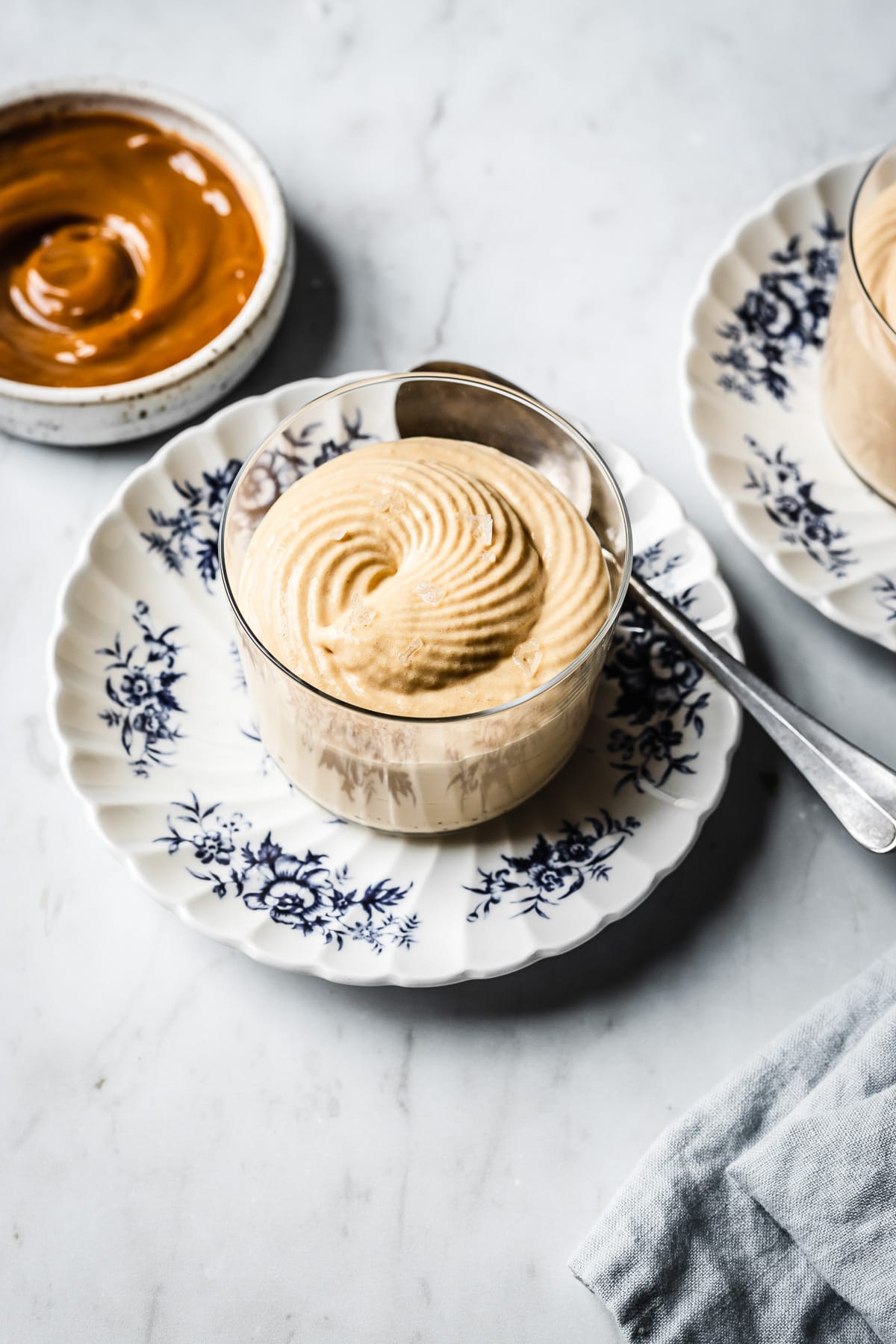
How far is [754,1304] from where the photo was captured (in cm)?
98

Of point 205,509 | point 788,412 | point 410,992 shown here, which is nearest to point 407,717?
point 410,992

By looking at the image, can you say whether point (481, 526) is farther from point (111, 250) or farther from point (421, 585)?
point (111, 250)

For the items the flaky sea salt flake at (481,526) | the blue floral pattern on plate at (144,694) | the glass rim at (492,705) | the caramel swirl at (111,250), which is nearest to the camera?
the glass rim at (492,705)

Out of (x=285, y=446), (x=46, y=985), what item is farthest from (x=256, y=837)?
(x=285, y=446)

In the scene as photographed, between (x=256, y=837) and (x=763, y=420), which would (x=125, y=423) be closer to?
(x=256, y=837)

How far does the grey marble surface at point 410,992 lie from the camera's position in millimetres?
1004

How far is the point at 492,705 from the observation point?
3.11ft

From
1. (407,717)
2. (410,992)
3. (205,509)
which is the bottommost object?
(410,992)

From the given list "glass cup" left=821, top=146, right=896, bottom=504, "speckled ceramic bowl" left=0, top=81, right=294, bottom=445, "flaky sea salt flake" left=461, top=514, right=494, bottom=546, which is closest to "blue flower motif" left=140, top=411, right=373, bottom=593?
"speckled ceramic bowl" left=0, top=81, right=294, bottom=445

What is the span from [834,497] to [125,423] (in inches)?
30.9

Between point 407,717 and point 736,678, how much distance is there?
0.39 meters

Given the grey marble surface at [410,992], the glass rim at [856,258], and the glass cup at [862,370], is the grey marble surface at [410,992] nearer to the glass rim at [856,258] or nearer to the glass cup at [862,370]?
the glass cup at [862,370]

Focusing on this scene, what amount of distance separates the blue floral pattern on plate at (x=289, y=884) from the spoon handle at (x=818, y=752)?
359mm

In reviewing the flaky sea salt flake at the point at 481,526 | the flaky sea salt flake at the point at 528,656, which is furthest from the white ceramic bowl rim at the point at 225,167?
the flaky sea salt flake at the point at 528,656
